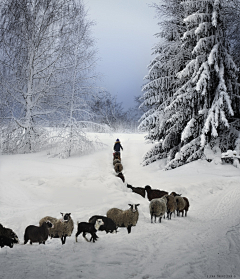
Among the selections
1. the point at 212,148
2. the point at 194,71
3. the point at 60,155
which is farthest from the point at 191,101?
the point at 60,155

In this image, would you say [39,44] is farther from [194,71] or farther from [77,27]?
[194,71]

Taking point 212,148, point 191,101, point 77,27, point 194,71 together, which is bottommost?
point 212,148

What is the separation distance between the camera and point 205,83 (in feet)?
35.1

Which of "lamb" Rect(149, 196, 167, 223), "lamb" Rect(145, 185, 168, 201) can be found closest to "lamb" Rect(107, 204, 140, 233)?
"lamb" Rect(149, 196, 167, 223)

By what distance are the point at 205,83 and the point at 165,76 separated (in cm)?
402

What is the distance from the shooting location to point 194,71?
11.6 metres

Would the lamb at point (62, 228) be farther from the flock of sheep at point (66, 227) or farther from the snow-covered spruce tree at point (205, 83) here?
the snow-covered spruce tree at point (205, 83)

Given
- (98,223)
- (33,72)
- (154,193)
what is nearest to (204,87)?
(154,193)

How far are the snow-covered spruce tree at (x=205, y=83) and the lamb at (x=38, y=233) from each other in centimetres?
927

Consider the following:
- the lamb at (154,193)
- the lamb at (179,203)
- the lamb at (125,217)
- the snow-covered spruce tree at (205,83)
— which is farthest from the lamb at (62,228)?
the snow-covered spruce tree at (205,83)

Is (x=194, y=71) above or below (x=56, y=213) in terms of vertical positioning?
above

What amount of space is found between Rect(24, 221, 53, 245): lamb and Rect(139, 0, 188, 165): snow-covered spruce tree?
11310 millimetres

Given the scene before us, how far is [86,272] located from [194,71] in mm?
11266

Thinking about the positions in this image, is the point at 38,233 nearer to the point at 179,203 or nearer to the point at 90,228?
the point at 90,228
